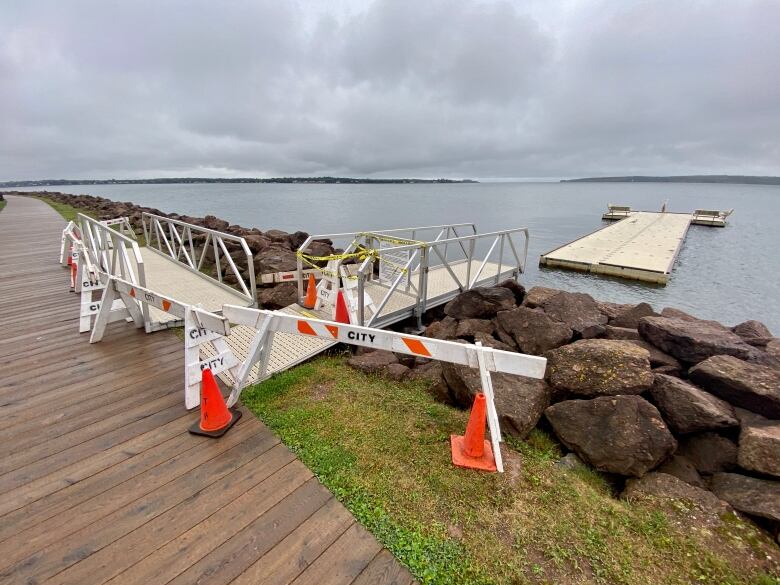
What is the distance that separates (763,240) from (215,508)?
38.5 m

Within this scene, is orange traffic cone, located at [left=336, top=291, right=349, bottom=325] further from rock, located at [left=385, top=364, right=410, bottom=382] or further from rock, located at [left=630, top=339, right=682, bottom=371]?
rock, located at [left=630, top=339, right=682, bottom=371]

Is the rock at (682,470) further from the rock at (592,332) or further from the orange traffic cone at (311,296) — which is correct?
the orange traffic cone at (311,296)

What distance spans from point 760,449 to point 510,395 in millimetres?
2158

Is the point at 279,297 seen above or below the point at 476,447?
above

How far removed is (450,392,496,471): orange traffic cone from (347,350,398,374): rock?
68.8 inches

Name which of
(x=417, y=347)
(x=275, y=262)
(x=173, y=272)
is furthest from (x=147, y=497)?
(x=173, y=272)

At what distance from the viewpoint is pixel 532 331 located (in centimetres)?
550

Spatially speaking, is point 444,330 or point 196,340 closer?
point 196,340

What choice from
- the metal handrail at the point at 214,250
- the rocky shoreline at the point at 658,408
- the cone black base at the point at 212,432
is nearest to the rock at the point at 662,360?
the rocky shoreline at the point at 658,408

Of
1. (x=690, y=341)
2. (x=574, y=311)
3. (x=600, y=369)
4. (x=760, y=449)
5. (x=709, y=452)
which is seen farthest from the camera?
(x=574, y=311)

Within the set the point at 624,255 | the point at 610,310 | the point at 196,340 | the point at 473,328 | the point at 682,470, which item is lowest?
the point at 624,255

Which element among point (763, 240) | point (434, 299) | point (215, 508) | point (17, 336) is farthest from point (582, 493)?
point (763, 240)

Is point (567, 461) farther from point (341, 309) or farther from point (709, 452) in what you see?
point (341, 309)

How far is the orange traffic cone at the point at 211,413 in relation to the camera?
127 inches
